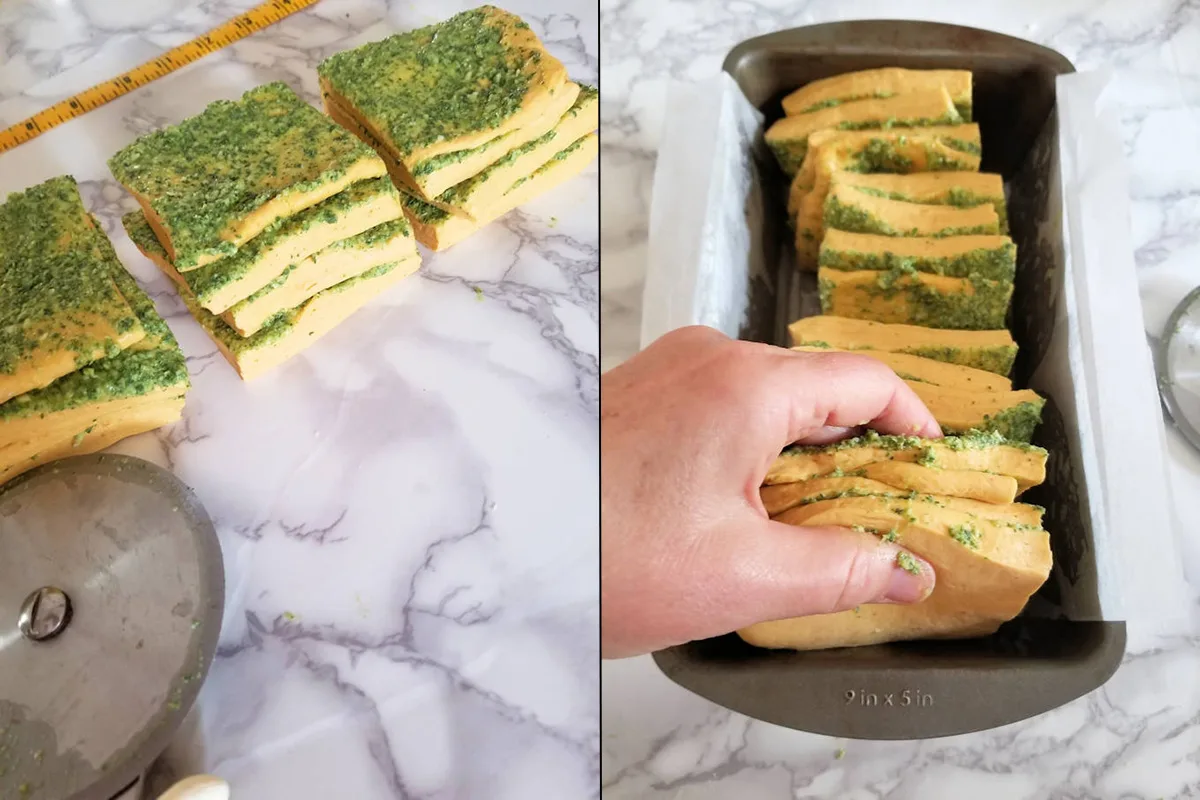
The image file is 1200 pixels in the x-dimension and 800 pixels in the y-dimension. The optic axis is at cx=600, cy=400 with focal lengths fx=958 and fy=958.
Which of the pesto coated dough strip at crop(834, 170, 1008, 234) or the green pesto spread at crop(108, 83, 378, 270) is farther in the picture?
the pesto coated dough strip at crop(834, 170, 1008, 234)

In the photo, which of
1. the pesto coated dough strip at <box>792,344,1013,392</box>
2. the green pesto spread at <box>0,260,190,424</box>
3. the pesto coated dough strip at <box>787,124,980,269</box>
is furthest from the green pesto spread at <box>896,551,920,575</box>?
the green pesto spread at <box>0,260,190,424</box>

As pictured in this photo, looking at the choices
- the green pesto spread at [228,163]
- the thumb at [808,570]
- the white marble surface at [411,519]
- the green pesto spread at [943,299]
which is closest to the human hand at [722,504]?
the thumb at [808,570]

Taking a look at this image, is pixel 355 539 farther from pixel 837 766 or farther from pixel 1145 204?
pixel 1145 204

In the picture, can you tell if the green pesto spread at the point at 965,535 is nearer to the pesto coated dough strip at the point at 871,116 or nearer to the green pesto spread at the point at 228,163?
the pesto coated dough strip at the point at 871,116

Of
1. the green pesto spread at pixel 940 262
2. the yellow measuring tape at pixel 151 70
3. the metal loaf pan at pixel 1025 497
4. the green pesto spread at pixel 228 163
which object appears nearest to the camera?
the metal loaf pan at pixel 1025 497

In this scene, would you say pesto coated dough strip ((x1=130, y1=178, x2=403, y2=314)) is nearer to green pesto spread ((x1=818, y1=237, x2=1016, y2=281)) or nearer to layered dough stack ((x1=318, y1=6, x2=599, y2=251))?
layered dough stack ((x1=318, y1=6, x2=599, y2=251))

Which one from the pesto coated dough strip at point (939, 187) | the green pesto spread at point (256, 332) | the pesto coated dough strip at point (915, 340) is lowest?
the pesto coated dough strip at point (915, 340)

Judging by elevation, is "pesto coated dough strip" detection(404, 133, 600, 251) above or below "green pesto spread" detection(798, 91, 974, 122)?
below
